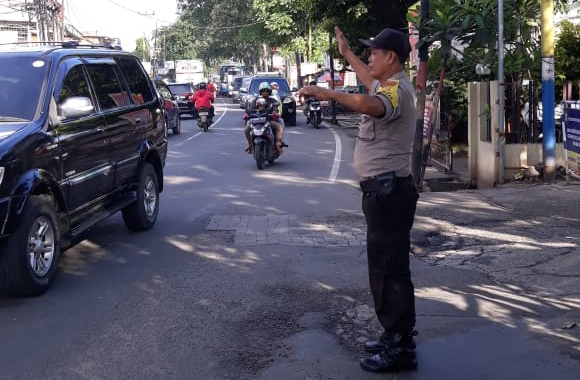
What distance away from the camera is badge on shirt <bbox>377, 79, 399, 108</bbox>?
4293mm

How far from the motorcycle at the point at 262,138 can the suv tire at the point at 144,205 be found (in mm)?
5716

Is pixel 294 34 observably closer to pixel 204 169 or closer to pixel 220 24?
pixel 220 24

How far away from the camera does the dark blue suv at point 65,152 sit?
5844 mm

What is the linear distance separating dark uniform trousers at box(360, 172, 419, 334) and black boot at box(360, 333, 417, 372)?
0.19 feet

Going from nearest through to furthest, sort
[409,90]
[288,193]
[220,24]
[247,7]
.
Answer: [409,90] → [288,193] → [247,7] → [220,24]

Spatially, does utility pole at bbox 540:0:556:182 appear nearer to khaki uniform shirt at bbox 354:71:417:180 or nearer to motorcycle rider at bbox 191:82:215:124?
khaki uniform shirt at bbox 354:71:417:180

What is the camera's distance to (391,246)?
4445mm

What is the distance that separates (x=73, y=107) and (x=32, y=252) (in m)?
1.38

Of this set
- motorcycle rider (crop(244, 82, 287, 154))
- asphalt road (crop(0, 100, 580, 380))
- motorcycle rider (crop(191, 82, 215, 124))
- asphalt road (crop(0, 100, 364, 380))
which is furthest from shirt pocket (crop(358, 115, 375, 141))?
motorcycle rider (crop(191, 82, 215, 124))

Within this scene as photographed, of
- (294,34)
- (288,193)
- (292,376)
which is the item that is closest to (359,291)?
(292,376)

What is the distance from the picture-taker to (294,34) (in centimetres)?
4494

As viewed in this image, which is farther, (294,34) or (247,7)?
(247,7)

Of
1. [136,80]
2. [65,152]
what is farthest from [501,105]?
[65,152]

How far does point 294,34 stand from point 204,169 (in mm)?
31238
